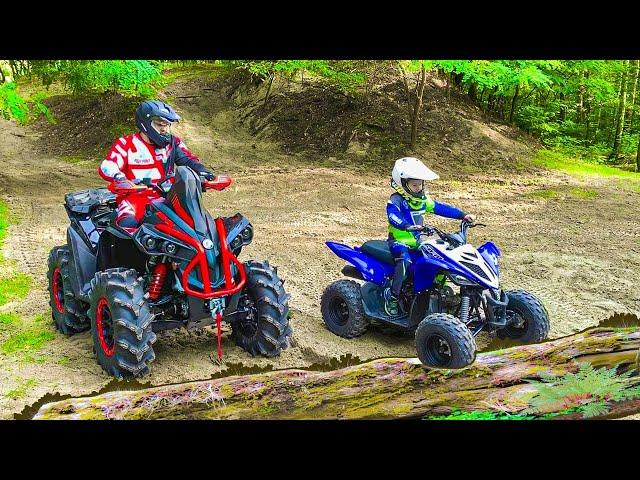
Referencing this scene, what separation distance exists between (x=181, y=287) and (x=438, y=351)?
1.79 m

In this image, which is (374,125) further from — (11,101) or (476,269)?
(476,269)

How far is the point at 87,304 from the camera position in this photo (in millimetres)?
5852

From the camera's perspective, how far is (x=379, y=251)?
6.08 m

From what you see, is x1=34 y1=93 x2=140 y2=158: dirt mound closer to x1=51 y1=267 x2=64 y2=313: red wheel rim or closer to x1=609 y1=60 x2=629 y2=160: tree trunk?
x1=51 y1=267 x2=64 y2=313: red wheel rim

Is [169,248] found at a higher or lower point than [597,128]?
lower

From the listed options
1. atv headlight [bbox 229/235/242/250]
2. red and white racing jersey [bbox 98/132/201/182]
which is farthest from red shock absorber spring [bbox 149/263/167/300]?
red and white racing jersey [bbox 98/132/201/182]

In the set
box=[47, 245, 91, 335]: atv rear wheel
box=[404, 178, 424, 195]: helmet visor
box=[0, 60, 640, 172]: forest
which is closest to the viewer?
box=[404, 178, 424, 195]: helmet visor

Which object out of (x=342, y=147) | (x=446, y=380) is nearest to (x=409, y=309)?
(x=446, y=380)

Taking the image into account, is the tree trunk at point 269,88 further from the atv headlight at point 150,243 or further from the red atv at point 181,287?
the atv headlight at point 150,243

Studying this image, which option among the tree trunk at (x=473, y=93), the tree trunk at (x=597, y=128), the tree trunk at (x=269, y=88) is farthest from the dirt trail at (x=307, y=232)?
the tree trunk at (x=473, y=93)

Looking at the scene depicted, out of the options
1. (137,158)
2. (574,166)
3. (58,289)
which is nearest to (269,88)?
(574,166)

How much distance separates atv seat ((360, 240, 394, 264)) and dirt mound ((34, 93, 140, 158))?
335 inches

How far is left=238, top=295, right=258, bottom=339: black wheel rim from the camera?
209 inches
